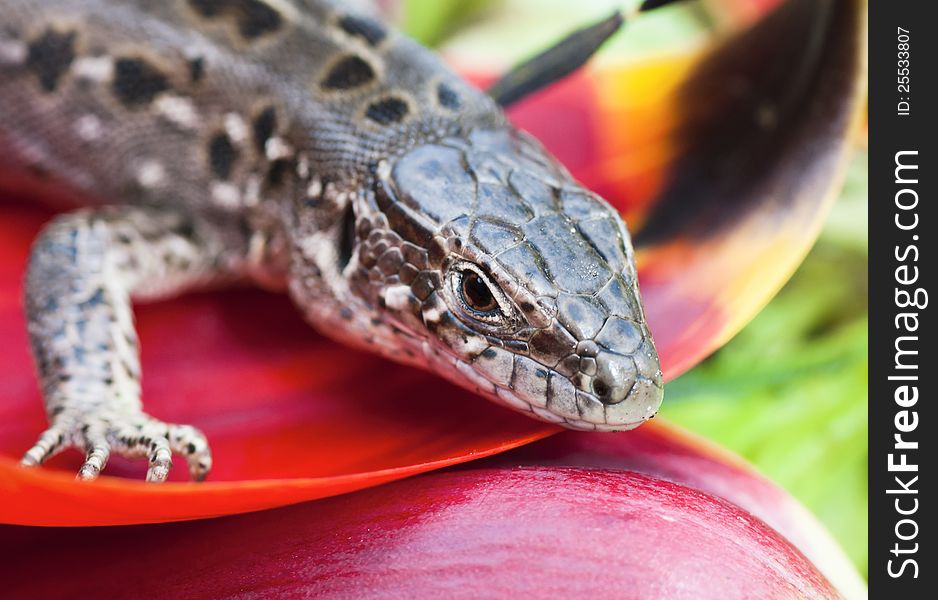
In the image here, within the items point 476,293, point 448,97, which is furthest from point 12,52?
point 476,293

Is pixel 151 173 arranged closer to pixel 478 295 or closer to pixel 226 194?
pixel 226 194

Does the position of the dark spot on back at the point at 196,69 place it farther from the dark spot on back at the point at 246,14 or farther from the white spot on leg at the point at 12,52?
the white spot on leg at the point at 12,52

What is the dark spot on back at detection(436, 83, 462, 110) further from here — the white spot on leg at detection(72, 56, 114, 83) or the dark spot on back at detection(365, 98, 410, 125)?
the white spot on leg at detection(72, 56, 114, 83)

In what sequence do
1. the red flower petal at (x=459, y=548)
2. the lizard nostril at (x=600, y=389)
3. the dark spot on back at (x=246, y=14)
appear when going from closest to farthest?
the red flower petal at (x=459, y=548), the lizard nostril at (x=600, y=389), the dark spot on back at (x=246, y=14)
